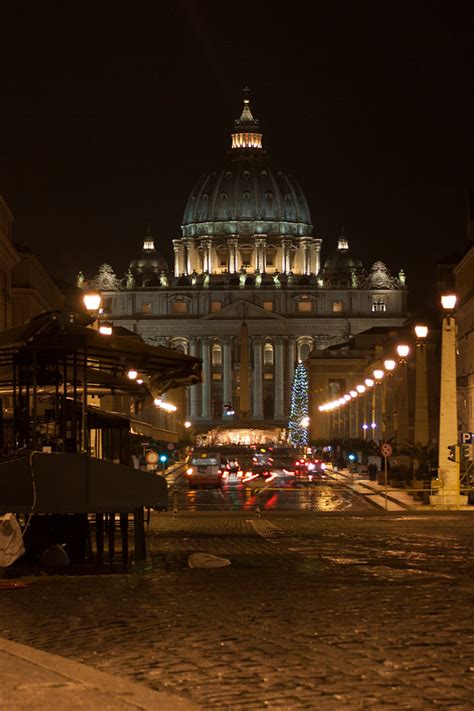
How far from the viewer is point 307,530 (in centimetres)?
2817

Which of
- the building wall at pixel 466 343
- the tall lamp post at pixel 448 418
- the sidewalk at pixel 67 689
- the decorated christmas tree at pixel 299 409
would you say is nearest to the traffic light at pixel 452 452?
the tall lamp post at pixel 448 418

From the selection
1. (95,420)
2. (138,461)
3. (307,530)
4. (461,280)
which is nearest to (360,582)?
(95,420)

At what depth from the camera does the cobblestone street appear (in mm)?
10305

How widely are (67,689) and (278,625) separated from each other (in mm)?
3498

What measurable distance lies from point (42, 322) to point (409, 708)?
9.73 m

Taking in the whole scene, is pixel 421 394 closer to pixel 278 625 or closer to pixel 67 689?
pixel 278 625

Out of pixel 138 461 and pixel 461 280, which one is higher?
pixel 461 280

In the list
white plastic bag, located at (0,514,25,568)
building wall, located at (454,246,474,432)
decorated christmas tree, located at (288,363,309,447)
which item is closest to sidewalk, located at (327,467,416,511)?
building wall, located at (454,246,474,432)

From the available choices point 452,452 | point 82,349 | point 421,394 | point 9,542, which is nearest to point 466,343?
point 421,394

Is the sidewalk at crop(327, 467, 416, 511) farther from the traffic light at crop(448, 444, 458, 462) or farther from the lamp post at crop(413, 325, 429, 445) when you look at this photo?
the lamp post at crop(413, 325, 429, 445)

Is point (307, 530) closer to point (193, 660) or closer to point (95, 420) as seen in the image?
point (95, 420)

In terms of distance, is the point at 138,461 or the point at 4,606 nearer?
the point at 4,606

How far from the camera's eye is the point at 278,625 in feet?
43.3

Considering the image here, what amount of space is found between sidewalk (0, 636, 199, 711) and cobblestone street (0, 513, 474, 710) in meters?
0.25
